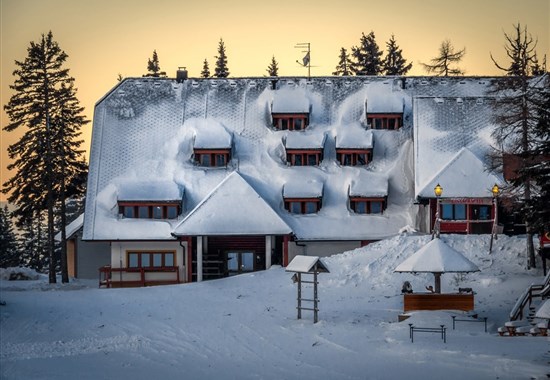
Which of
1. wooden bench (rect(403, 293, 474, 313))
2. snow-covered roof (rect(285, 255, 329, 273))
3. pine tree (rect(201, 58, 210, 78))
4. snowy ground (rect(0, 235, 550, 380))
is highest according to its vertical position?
pine tree (rect(201, 58, 210, 78))

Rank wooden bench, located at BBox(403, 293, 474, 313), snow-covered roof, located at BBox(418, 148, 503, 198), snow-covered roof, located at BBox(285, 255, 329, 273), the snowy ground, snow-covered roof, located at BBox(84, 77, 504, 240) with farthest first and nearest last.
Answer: snow-covered roof, located at BBox(84, 77, 504, 240) → snow-covered roof, located at BBox(418, 148, 503, 198) → wooden bench, located at BBox(403, 293, 474, 313) → snow-covered roof, located at BBox(285, 255, 329, 273) → the snowy ground

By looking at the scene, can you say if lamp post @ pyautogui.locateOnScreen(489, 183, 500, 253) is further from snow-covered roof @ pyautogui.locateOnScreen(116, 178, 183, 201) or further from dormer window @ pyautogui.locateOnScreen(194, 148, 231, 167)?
snow-covered roof @ pyautogui.locateOnScreen(116, 178, 183, 201)

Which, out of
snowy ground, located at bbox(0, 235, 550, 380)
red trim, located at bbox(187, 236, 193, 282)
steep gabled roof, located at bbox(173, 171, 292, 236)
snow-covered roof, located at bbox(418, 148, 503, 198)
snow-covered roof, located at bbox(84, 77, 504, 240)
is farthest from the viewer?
snow-covered roof, located at bbox(84, 77, 504, 240)

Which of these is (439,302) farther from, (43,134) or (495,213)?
(43,134)

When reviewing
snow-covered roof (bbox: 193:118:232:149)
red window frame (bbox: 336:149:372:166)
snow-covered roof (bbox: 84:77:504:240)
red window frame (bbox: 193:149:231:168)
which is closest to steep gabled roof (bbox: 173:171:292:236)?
snow-covered roof (bbox: 84:77:504:240)

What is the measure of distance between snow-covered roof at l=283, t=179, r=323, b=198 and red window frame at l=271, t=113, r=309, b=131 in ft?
15.1

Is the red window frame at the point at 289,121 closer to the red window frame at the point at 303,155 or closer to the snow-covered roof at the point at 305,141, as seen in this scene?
the snow-covered roof at the point at 305,141

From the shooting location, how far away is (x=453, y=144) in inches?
1949

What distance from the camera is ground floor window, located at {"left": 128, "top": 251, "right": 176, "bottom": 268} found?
154 feet

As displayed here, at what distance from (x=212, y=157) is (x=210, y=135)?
4.66 ft

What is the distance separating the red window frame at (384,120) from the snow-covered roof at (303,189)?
5.99 metres

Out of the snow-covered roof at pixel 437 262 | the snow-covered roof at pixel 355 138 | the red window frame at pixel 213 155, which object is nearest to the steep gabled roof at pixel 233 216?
the red window frame at pixel 213 155

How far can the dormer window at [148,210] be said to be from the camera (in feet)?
156

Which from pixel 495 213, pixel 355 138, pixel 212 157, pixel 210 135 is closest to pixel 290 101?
pixel 355 138
